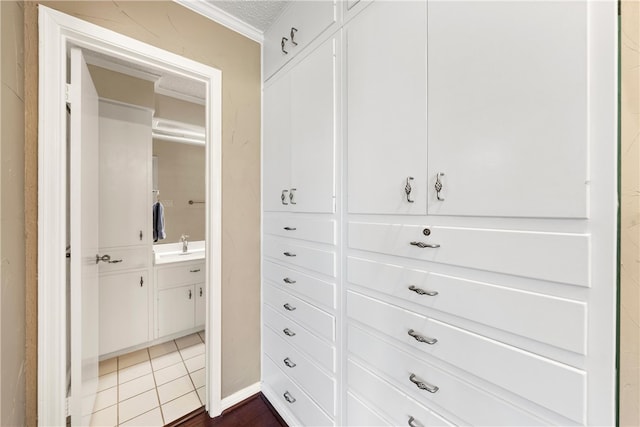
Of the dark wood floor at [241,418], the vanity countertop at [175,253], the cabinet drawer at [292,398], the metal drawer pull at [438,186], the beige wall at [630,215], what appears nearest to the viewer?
the beige wall at [630,215]

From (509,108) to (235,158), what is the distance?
1455 mm

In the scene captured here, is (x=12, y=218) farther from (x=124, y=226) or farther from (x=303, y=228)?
(x=124, y=226)

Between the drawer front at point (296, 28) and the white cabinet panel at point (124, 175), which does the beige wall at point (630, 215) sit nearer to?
the drawer front at point (296, 28)

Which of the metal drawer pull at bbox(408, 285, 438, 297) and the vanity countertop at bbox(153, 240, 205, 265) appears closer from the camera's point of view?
the metal drawer pull at bbox(408, 285, 438, 297)

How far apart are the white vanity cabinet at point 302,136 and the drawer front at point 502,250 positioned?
1.42 feet

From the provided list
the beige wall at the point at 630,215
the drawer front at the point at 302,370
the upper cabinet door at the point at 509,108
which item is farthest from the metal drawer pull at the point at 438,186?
the drawer front at the point at 302,370

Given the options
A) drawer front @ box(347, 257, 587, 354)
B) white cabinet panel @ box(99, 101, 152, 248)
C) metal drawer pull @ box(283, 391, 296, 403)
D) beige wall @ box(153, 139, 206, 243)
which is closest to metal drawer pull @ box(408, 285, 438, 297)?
drawer front @ box(347, 257, 587, 354)

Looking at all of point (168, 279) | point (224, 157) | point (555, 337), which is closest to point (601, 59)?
point (555, 337)

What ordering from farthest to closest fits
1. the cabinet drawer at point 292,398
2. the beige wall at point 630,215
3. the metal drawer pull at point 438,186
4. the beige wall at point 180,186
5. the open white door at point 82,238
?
the beige wall at point 180,186
the cabinet drawer at point 292,398
the open white door at point 82,238
the metal drawer pull at point 438,186
the beige wall at point 630,215

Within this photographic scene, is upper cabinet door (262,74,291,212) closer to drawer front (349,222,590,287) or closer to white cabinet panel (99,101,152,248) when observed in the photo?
drawer front (349,222,590,287)

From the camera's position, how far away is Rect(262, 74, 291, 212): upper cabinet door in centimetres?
156

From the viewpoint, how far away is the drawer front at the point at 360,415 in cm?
107

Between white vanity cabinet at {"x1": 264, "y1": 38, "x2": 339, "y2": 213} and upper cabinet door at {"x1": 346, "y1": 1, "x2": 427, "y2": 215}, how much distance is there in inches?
5.3

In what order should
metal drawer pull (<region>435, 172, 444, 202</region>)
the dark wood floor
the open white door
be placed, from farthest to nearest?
the dark wood floor
the open white door
metal drawer pull (<region>435, 172, 444, 202</region>)
